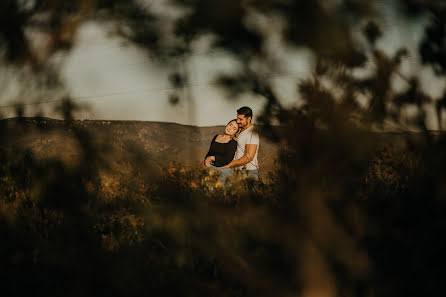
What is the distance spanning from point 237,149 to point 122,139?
19.3 inches

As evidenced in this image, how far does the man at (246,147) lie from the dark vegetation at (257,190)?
0.36 ft

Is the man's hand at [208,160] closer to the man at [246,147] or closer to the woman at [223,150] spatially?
the woman at [223,150]

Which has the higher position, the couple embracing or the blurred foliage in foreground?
the couple embracing

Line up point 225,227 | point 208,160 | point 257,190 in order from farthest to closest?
point 208,160, point 257,190, point 225,227

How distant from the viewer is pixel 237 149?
1.56m

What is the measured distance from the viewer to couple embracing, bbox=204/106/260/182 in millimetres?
1295

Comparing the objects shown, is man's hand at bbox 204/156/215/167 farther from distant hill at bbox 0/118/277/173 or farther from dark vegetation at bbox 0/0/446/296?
dark vegetation at bbox 0/0/446/296

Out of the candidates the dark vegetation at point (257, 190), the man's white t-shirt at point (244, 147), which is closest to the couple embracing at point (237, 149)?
the man's white t-shirt at point (244, 147)

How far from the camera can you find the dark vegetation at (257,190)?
994mm

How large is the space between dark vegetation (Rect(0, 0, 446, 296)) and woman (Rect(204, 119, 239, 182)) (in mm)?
96

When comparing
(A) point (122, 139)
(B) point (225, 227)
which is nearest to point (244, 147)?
(B) point (225, 227)

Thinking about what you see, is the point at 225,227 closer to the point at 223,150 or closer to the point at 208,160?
the point at 223,150

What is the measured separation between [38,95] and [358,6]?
1.19 metres

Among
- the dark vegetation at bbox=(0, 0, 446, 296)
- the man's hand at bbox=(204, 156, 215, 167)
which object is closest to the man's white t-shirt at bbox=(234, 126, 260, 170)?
the dark vegetation at bbox=(0, 0, 446, 296)
